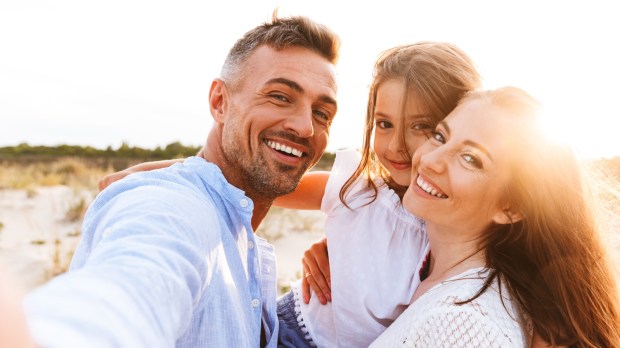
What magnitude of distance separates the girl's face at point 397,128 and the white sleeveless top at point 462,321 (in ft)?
2.94

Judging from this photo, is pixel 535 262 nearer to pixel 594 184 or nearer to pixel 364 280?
pixel 594 184

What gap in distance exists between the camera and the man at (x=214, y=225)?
831mm

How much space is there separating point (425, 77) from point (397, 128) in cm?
33

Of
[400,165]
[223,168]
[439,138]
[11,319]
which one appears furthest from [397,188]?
[11,319]

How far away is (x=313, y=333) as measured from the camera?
2.72 meters

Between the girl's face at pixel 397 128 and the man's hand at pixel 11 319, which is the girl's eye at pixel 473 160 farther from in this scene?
the man's hand at pixel 11 319

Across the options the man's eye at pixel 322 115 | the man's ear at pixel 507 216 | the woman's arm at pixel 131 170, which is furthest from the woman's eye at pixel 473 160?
the woman's arm at pixel 131 170

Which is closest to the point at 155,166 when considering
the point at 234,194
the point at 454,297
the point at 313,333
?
the point at 234,194

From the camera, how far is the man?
0.83 m

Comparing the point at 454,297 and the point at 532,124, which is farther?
the point at 532,124

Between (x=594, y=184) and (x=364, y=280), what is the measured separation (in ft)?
4.18

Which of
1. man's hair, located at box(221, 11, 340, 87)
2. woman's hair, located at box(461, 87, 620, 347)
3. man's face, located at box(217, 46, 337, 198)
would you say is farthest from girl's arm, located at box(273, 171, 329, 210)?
woman's hair, located at box(461, 87, 620, 347)

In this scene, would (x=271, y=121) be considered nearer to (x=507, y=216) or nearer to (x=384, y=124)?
(x=384, y=124)

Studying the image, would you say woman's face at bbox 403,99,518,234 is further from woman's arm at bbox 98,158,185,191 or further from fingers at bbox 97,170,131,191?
fingers at bbox 97,170,131,191
